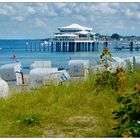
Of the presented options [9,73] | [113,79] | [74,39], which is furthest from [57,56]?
[113,79]

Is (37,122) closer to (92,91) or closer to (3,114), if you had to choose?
(3,114)

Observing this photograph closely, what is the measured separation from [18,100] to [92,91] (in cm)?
115

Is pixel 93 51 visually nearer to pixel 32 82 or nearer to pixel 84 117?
pixel 32 82

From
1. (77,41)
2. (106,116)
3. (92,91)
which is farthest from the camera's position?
(77,41)

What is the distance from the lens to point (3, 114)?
5.29 metres

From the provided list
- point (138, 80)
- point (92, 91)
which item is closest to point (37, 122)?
point (92, 91)

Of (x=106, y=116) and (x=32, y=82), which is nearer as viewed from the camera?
(x=106, y=116)

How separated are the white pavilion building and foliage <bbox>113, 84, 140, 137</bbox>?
64392mm

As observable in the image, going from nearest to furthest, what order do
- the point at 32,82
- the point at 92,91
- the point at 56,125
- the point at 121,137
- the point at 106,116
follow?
the point at 121,137, the point at 56,125, the point at 106,116, the point at 92,91, the point at 32,82

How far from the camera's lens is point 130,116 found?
13.3 ft

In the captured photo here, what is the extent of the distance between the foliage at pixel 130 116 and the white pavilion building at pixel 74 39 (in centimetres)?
6439

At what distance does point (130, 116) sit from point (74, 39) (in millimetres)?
66236

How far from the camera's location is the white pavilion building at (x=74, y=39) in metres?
69.2

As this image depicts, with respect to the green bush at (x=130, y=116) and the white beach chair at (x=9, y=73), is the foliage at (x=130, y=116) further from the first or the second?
the white beach chair at (x=9, y=73)
